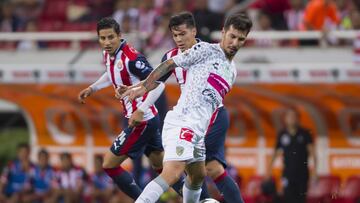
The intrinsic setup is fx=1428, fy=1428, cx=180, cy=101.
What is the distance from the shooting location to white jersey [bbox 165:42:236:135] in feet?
47.4

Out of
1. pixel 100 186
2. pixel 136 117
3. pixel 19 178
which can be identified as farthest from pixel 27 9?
pixel 136 117

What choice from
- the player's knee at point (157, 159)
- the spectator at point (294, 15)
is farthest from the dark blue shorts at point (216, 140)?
the spectator at point (294, 15)

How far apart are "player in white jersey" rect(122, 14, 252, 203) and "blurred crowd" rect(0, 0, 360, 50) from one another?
574cm

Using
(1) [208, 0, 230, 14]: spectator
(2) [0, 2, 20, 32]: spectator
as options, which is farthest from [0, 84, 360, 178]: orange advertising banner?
(2) [0, 2, 20, 32]: spectator

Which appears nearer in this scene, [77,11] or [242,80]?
[242,80]

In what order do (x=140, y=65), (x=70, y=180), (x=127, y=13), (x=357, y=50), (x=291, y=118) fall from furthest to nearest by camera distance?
1. (x=127, y=13)
2. (x=70, y=180)
3. (x=357, y=50)
4. (x=291, y=118)
5. (x=140, y=65)

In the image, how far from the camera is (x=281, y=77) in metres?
21.3

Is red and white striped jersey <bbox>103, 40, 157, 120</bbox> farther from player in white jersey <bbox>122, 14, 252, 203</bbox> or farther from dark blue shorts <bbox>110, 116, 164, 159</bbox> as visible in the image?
player in white jersey <bbox>122, 14, 252, 203</bbox>

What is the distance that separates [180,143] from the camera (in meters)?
14.4

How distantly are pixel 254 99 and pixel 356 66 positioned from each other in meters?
2.05

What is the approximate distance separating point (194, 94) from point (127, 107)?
141 cm

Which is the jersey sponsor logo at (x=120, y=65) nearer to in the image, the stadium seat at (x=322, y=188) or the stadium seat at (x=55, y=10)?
the stadium seat at (x=322, y=188)

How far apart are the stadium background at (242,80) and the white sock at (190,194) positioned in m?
5.57

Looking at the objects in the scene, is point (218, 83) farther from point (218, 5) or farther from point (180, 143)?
point (218, 5)
